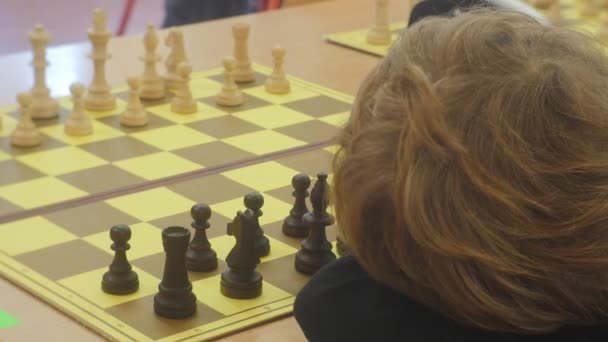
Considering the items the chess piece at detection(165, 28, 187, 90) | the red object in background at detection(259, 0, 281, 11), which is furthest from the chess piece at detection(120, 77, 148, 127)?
the red object in background at detection(259, 0, 281, 11)

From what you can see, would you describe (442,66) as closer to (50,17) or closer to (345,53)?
(345,53)

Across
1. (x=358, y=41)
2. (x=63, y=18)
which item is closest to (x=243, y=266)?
(x=358, y=41)

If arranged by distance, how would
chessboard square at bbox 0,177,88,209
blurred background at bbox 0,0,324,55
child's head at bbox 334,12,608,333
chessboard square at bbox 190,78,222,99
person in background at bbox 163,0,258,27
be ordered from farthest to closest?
blurred background at bbox 0,0,324,55 < person in background at bbox 163,0,258,27 < chessboard square at bbox 190,78,222,99 < chessboard square at bbox 0,177,88,209 < child's head at bbox 334,12,608,333

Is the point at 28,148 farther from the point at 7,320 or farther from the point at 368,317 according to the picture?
the point at 368,317

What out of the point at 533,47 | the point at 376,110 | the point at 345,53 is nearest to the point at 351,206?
the point at 376,110

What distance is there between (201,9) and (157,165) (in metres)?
1.98

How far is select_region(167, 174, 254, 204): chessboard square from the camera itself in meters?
1.87

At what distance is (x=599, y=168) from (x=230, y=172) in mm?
961

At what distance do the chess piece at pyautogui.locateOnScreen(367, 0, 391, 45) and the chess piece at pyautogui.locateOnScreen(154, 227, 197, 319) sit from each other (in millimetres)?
1383

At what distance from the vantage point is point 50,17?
18.9ft

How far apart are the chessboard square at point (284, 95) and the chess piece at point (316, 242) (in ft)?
2.28

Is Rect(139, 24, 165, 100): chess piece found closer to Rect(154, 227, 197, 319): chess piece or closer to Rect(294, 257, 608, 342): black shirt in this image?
Rect(154, 227, 197, 319): chess piece

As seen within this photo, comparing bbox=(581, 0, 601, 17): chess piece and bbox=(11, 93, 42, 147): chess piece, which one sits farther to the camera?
bbox=(581, 0, 601, 17): chess piece

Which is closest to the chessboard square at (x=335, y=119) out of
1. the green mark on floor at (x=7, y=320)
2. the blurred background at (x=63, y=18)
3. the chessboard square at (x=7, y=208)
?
the chessboard square at (x=7, y=208)
